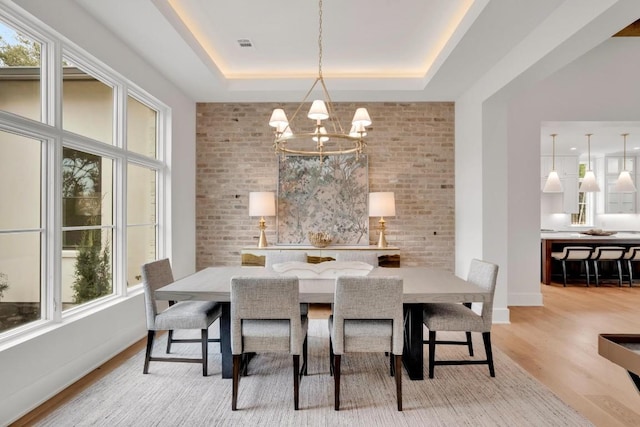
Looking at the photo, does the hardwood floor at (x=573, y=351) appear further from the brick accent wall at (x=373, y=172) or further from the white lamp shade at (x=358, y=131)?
the white lamp shade at (x=358, y=131)

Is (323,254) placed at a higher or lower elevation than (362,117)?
lower

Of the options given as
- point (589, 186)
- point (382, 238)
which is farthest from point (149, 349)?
point (589, 186)

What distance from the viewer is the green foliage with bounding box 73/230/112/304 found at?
10.2 ft

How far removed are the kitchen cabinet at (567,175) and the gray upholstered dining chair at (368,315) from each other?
865 cm

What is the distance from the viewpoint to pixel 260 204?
194 inches

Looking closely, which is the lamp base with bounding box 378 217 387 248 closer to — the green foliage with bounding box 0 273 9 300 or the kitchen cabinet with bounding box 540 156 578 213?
the green foliage with bounding box 0 273 9 300

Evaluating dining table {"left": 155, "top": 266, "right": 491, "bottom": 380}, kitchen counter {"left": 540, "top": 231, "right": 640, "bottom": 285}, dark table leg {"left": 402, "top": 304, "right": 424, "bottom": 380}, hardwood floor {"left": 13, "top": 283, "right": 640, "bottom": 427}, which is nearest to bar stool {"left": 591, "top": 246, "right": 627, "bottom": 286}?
kitchen counter {"left": 540, "top": 231, "right": 640, "bottom": 285}

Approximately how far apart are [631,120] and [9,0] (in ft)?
21.1

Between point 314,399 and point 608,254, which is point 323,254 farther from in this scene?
point 608,254

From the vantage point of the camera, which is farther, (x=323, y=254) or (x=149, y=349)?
(x=323, y=254)

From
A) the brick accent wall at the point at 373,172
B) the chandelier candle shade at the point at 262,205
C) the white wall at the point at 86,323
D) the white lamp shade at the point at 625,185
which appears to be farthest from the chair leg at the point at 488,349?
the white lamp shade at the point at 625,185

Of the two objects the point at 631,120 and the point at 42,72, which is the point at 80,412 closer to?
the point at 42,72

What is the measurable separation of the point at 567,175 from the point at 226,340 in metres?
9.66

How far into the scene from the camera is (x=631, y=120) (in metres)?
4.79
